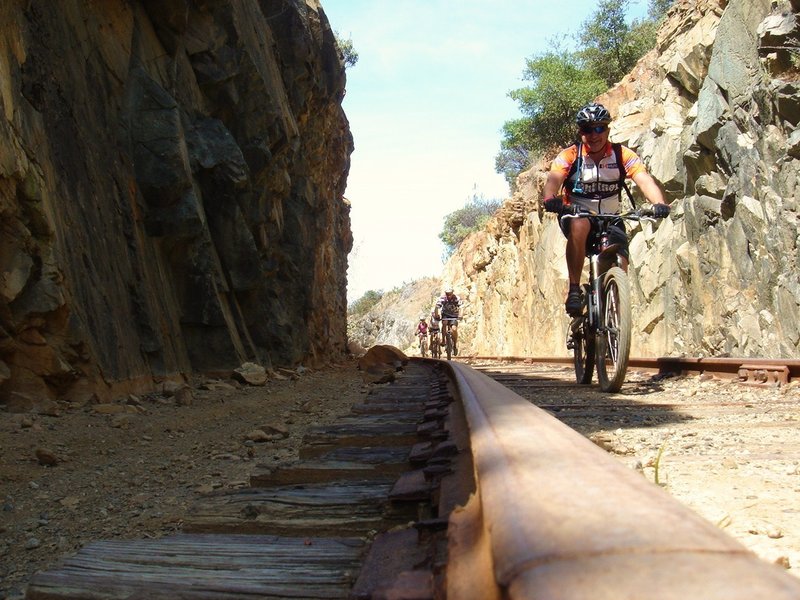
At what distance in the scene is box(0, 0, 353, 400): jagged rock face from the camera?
5039 mm

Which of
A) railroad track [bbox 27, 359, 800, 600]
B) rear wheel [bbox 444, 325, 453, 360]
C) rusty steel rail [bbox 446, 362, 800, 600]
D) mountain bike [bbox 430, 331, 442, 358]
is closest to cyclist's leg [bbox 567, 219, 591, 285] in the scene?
railroad track [bbox 27, 359, 800, 600]

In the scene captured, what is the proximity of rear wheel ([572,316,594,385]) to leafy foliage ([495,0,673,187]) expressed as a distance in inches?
966

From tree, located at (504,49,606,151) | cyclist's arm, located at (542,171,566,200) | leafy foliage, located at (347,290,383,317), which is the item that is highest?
tree, located at (504,49,606,151)

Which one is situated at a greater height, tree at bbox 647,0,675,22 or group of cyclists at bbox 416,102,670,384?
tree at bbox 647,0,675,22

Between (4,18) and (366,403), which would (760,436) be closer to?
(366,403)

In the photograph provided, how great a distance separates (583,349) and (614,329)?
123 centimetres

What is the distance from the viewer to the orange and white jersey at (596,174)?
5.41m

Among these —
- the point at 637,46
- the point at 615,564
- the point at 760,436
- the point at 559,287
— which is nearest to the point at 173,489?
the point at 760,436

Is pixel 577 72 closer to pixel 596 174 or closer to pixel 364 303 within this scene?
pixel 596 174

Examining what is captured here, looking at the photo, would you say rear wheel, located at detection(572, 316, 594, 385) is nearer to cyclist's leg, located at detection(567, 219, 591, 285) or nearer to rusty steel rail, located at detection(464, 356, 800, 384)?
cyclist's leg, located at detection(567, 219, 591, 285)

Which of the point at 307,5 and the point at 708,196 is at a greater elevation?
the point at 307,5

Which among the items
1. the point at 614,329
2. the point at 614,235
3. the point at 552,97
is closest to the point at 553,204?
the point at 614,235

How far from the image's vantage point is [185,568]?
1.37 metres

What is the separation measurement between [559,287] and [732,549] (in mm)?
21392
